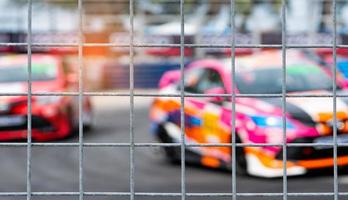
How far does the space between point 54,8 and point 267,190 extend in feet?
55.1

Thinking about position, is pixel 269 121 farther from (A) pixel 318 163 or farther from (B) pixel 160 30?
(B) pixel 160 30

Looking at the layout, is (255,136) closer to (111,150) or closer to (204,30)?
(111,150)

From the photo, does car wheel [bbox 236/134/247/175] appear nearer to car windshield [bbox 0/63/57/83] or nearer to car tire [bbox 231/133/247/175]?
car tire [bbox 231/133/247/175]

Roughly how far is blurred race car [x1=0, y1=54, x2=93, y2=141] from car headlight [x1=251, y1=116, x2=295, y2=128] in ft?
10.5

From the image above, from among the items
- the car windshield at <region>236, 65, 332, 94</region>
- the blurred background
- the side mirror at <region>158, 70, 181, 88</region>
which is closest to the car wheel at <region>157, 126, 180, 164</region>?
the side mirror at <region>158, 70, 181, 88</region>

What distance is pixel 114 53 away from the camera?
902 inches

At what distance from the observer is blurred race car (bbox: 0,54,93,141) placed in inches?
369

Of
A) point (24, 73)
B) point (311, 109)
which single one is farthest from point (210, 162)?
point (24, 73)

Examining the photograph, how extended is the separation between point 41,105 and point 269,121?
3.47 metres

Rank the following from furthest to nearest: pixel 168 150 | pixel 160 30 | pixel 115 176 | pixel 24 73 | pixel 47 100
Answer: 1. pixel 160 30
2. pixel 24 73
3. pixel 47 100
4. pixel 168 150
5. pixel 115 176

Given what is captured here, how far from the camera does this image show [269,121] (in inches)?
266

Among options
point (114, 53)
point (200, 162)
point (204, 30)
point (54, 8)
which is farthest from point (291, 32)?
point (200, 162)

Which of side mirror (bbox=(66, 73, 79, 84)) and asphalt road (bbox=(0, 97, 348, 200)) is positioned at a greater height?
side mirror (bbox=(66, 73, 79, 84))

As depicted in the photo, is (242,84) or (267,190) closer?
(267,190)
